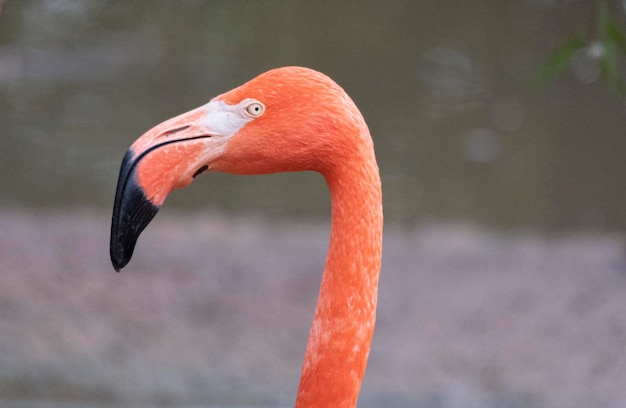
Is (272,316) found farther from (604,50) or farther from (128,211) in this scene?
(128,211)

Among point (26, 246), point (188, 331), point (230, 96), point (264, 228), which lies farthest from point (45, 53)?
point (230, 96)

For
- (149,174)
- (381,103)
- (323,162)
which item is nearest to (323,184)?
(381,103)

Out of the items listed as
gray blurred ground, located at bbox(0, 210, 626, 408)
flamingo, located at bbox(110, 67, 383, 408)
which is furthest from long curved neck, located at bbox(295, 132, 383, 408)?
gray blurred ground, located at bbox(0, 210, 626, 408)

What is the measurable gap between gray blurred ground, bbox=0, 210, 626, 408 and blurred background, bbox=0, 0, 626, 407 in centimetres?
1

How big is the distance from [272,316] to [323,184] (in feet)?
3.74

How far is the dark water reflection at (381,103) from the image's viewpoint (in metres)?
4.47

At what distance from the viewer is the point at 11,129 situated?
14.7 feet

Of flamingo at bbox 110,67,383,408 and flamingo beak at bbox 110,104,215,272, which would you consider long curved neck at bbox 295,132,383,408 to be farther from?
flamingo beak at bbox 110,104,215,272

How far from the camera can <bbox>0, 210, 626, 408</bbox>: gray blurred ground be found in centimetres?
337

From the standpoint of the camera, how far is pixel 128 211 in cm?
116

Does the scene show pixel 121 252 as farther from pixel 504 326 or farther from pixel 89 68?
pixel 89 68

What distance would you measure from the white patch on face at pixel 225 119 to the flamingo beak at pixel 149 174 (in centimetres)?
2

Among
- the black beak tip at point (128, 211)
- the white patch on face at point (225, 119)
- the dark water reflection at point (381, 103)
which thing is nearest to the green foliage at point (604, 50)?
the white patch on face at point (225, 119)

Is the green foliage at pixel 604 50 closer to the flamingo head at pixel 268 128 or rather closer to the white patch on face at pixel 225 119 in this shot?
the flamingo head at pixel 268 128
